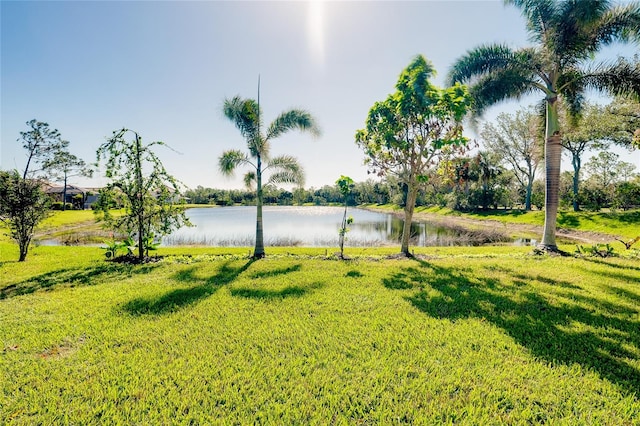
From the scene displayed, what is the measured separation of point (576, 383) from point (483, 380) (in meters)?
0.96

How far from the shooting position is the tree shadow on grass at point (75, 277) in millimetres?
6672

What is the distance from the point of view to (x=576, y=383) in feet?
9.91

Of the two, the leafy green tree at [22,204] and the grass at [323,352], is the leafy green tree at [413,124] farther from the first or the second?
the leafy green tree at [22,204]

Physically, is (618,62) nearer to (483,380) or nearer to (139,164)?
(483,380)

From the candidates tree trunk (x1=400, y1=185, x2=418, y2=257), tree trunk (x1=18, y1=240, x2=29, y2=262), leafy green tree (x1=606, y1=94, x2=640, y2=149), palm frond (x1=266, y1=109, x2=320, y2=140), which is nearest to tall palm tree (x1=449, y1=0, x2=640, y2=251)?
tree trunk (x1=400, y1=185, x2=418, y2=257)

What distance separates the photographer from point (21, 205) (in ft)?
31.7

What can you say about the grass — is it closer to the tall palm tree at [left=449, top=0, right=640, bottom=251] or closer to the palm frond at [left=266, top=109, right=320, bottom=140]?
the tall palm tree at [left=449, top=0, right=640, bottom=251]

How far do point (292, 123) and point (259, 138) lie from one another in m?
1.55

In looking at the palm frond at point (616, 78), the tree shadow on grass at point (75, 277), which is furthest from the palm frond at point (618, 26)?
the tree shadow on grass at point (75, 277)

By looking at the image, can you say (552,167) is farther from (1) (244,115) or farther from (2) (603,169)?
(2) (603,169)

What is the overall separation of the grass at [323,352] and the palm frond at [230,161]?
5.82 m

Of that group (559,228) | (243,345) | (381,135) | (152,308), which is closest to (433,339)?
(243,345)

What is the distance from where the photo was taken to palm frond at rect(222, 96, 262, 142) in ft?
38.1

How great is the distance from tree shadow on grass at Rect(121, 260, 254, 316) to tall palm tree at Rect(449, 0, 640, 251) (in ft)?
38.2
